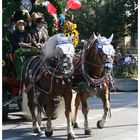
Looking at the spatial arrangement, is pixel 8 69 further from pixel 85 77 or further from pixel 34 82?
pixel 85 77

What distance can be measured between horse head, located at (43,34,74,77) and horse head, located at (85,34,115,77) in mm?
666

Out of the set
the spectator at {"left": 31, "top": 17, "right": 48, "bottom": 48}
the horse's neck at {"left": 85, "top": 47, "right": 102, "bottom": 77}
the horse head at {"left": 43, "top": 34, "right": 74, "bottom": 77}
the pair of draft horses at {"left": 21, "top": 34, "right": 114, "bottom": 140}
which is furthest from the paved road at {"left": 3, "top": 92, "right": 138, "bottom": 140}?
the spectator at {"left": 31, "top": 17, "right": 48, "bottom": 48}

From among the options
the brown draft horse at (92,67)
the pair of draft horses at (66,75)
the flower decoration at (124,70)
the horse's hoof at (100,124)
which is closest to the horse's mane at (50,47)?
the pair of draft horses at (66,75)

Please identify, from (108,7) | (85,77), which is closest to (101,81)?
(85,77)

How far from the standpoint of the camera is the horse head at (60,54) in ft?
27.5

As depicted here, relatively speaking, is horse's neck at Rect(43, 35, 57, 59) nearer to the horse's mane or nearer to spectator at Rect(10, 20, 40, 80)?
the horse's mane

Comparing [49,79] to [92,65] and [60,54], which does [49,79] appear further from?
[92,65]

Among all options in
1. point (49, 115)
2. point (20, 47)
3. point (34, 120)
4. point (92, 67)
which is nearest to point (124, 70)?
point (20, 47)

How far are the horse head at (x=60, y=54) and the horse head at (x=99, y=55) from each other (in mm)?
666

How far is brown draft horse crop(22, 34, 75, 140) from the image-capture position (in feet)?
28.0

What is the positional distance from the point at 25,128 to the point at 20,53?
1.70 m

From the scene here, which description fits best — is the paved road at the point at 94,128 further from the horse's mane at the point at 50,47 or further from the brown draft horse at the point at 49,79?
the horse's mane at the point at 50,47

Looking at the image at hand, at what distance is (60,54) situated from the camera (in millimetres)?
8562

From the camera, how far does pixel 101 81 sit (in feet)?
30.0
